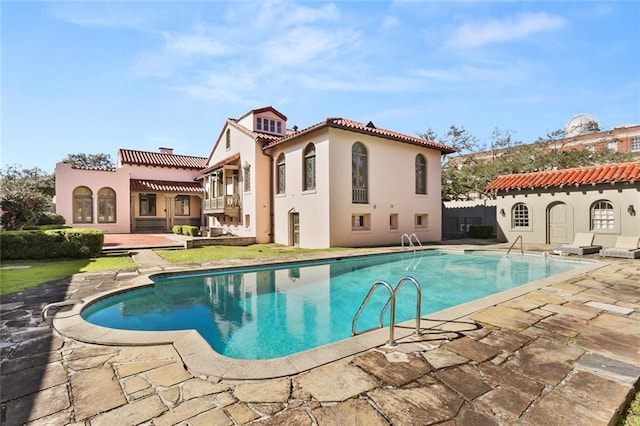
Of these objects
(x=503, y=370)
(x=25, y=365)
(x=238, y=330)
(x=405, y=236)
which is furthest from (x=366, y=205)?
(x=25, y=365)

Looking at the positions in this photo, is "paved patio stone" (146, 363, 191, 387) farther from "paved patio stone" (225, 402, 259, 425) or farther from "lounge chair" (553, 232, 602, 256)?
"lounge chair" (553, 232, 602, 256)

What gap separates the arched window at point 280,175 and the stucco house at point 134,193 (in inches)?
496

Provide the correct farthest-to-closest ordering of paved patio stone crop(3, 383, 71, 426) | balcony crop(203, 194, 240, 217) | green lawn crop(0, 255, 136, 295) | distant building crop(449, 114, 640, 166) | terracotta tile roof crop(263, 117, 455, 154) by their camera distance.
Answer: distant building crop(449, 114, 640, 166), balcony crop(203, 194, 240, 217), terracotta tile roof crop(263, 117, 455, 154), green lawn crop(0, 255, 136, 295), paved patio stone crop(3, 383, 71, 426)

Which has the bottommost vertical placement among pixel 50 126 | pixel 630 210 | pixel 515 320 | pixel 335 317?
pixel 335 317

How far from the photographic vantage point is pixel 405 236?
776 inches

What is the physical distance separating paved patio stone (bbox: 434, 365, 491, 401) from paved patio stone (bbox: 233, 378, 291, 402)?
1604mm

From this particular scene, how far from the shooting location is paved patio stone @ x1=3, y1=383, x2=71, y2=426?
8.68 feet

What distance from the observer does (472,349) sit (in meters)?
3.96

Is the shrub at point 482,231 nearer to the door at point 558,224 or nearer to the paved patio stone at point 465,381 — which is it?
the door at point 558,224

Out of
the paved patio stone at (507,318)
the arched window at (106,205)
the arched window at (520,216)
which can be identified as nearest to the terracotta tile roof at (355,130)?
the arched window at (520,216)

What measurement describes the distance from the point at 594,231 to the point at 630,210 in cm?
184

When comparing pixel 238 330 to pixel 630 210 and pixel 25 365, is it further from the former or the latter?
pixel 630 210

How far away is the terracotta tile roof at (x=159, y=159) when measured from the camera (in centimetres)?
2961

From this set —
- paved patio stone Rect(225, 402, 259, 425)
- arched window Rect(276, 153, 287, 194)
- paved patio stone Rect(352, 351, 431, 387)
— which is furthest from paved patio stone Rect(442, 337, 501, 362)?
arched window Rect(276, 153, 287, 194)
